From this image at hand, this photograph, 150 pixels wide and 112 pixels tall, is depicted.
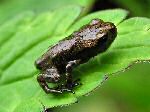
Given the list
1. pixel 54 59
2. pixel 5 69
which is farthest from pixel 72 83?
pixel 5 69

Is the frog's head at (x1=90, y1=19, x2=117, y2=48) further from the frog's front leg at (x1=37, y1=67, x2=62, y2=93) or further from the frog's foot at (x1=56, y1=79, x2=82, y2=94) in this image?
the frog's front leg at (x1=37, y1=67, x2=62, y2=93)

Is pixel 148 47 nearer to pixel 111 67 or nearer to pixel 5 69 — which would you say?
pixel 111 67

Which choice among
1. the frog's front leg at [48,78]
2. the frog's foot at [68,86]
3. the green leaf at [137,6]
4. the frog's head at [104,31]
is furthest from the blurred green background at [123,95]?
the frog's head at [104,31]

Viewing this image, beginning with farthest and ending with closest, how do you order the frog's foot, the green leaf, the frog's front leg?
1. the green leaf
2. the frog's front leg
3. the frog's foot

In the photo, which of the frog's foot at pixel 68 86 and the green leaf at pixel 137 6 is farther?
the green leaf at pixel 137 6

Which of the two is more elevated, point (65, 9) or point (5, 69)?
point (65, 9)

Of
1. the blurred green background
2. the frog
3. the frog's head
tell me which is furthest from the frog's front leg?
the blurred green background

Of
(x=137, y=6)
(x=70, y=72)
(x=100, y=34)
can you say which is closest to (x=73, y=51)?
(x=70, y=72)

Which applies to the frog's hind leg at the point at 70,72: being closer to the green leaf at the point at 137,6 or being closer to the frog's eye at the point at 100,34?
the frog's eye at the point at 100,34

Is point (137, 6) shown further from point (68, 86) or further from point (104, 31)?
point (68, 86)
